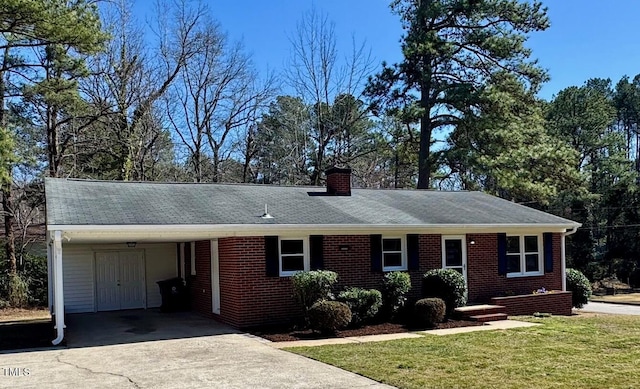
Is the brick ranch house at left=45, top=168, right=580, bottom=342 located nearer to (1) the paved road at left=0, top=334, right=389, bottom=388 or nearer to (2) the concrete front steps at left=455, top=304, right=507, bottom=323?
(2) the concrete front steps at left=455, top=304, right=507, bottom=323

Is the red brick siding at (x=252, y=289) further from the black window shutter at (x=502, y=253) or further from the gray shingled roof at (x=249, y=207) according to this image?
the black window shutter at (x=502, y=253)

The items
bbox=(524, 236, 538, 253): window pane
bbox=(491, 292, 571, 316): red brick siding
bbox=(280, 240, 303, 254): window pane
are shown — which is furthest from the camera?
bbox=(524, 236, 538, 253): window pane

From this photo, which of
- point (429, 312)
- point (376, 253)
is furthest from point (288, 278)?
point (429, 312)

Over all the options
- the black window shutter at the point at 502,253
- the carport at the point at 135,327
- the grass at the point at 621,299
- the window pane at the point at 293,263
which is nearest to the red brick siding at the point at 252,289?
the window pane at the point at 293,263

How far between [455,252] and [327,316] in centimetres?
551

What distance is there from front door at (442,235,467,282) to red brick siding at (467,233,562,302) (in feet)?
0.47

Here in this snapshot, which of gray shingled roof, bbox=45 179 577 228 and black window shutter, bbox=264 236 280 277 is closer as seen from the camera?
gray shingled roof, bbox=45 179 577 228

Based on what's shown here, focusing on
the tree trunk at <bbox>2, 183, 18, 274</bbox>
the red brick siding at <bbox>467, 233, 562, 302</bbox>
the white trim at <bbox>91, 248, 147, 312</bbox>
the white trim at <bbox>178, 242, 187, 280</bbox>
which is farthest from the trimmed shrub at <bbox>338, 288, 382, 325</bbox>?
the tree trunk at <bbox>2, 183, 18, 274</bbox>

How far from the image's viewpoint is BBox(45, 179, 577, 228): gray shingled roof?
39.3 ft

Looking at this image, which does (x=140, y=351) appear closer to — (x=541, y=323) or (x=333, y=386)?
(x=333, y=386)

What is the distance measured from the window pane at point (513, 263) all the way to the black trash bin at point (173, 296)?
9.40 meters

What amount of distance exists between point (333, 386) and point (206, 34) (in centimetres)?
2408

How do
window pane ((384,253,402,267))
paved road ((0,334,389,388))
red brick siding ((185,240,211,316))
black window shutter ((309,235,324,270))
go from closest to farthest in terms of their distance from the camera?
paved road ((0,334,389,388)) < black window shutter ((309,235,324,270)) < window pane ((384,253,402,267)) < red brick siding ((185,240,211,316))

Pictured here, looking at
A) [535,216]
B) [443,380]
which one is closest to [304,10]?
[535,216]
